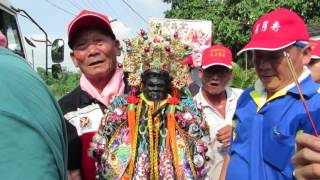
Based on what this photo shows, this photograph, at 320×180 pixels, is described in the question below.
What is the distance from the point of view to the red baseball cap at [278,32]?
250 cm

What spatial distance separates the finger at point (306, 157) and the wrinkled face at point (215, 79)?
298 cm

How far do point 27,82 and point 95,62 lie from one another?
6.94 ft

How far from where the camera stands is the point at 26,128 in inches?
34.7

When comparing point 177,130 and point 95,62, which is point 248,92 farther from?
point 95,62

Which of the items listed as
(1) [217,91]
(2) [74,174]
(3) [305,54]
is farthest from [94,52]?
(1) [217,91]

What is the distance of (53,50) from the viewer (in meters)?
5.00

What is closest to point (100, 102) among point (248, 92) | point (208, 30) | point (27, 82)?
point (248, 92)

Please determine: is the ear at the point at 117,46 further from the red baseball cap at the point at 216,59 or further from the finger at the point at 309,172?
the finger at the point at 309,172

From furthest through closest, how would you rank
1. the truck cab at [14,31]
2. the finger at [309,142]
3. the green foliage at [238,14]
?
the green foliage at [238,14] < the truck cab at [14,31] < the finger at [309,142]

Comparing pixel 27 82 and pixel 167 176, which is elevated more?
pixel 27 82

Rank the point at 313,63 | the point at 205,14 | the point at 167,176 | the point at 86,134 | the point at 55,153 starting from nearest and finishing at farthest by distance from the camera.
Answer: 1. the point at 55,153
2. the point at 167,176
3. the point at 86,134
4. the point at 313,63
5. the point at 205,14

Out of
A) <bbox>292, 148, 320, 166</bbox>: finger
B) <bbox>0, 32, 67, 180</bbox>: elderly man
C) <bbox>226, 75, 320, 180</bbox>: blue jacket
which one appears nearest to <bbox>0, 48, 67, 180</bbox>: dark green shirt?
<bbox>0, 32, 67, 180</bbox>: elderly man

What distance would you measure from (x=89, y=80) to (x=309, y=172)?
2199 millimetres

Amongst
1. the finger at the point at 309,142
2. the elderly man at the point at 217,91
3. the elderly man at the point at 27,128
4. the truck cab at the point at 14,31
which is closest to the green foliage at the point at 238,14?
the truck cab at the point at 14,31
